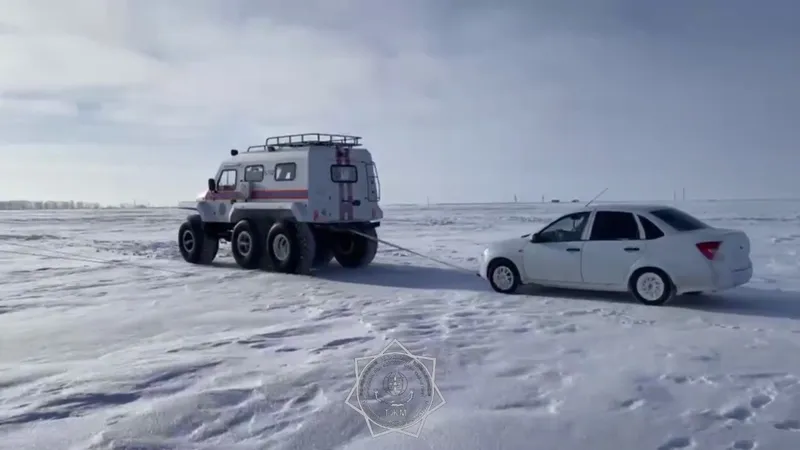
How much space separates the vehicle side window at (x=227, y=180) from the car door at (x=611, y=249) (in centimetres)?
927

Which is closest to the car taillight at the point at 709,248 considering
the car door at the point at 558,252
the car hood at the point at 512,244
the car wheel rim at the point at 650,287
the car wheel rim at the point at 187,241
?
the car wheel rim at the point at 650,287

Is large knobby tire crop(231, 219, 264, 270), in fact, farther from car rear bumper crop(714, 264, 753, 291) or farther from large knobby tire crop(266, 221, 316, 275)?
car rear bumper crop(714, 264, 753, 291)

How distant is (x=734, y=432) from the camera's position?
4672 mm

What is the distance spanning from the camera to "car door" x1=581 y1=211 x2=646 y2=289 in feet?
32.6

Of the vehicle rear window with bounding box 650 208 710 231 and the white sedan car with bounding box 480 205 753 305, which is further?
the vehicle rear window with bounding box 650 208 710 231

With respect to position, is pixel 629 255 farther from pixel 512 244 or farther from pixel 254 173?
pixel 254 173

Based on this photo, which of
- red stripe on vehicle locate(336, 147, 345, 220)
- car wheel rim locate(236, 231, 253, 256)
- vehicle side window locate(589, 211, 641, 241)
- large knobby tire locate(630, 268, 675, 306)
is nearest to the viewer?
large knobby tire locate(630, 268, 675, 306)

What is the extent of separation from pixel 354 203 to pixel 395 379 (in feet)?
31.4

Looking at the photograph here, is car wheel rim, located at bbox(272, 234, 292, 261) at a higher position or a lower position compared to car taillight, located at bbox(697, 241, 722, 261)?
lower

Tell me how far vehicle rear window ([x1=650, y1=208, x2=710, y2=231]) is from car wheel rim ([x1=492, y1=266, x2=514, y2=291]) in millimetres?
2615

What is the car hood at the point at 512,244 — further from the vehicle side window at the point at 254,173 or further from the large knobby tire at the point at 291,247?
the vehicle side window at the point at 254,173

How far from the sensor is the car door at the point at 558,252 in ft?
34.7

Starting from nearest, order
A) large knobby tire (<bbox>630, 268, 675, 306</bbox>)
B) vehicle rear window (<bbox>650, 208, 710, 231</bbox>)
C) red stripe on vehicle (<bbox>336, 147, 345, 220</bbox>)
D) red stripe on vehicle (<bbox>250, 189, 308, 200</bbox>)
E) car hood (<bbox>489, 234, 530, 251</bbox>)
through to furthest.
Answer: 1. large knobby tire (<bbox>630, 268, 675, 306</bbox>)
2. vehicle rear window (<bbox>650, 208, 710, 231</bbox>)
3. car hood (<bbox>489, 234, 530, 251</bbox>)
4. red stripe on vehicle (<bbox>250, 189, 308, 200</bbox>)
5. red stripe on vehicle (<bbox>336, 147, 345, 220</bbox>)

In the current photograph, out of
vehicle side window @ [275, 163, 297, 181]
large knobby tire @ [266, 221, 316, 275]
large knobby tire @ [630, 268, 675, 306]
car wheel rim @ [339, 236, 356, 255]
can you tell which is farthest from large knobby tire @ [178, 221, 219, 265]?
large knobby tire @ [630, 268, 675, 306]
